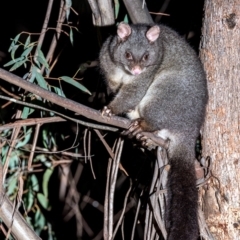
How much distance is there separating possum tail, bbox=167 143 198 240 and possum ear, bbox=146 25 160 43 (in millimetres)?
790

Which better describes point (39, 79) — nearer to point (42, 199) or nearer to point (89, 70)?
point (89, 70)

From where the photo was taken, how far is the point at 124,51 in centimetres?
480

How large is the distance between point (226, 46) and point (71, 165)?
8.67ft

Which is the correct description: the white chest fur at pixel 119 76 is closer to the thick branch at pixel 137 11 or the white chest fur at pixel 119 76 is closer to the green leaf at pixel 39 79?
the thick branch at pixel 137 11

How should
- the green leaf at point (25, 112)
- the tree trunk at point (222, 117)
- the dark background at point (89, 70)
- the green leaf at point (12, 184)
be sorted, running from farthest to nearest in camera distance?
the green leaf at point (12, 184) → the dark background at point (89, 70) → the green leaf at point (25, 112) → the tree trunk at point (222, 117)

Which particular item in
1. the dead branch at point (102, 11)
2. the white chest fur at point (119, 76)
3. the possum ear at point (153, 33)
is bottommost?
the white chest fur at point (119, 76)

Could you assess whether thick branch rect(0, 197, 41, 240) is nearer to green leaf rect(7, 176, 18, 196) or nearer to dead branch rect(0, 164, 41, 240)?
dead branch rect(0, 164, 41, 240)

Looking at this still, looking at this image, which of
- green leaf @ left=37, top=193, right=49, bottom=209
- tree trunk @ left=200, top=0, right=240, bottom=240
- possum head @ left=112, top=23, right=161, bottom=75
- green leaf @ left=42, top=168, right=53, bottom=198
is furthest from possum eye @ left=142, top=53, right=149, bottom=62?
green leaf @ left=37, top=193, right=49, bottom=209

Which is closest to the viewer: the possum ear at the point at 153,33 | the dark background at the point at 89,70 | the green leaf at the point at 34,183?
the possum ear at the point at 153,33

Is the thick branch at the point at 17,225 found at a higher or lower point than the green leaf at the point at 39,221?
higher

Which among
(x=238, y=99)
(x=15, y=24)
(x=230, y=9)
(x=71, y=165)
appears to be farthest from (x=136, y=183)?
(x=15, y=24)

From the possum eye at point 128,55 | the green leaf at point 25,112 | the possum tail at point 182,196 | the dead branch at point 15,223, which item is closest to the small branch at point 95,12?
the possum eye at point 128,55

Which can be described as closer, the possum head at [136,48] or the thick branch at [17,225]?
the thick branch at [17,225]

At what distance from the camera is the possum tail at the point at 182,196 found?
3883 millimetres
